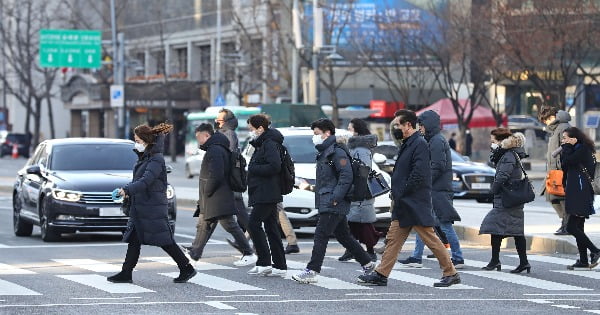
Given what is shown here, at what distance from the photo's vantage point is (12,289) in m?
14.0

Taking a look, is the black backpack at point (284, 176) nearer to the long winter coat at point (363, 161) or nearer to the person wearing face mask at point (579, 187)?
the long winter coat at point (363, 161)

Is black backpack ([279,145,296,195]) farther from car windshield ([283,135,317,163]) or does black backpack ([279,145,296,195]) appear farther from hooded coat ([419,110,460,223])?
car windshield ([283,135,317,163])

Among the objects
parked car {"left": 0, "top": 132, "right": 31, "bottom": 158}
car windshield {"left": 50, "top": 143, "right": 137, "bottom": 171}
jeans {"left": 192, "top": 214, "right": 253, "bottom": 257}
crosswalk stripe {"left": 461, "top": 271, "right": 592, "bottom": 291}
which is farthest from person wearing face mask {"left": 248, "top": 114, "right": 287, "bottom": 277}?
parked car {"left": 0, "top": 132, "right": 31, "bottom": 158}

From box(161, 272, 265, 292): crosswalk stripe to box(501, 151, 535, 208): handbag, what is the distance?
330cm

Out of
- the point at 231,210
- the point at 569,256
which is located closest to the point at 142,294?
the point at 231,210

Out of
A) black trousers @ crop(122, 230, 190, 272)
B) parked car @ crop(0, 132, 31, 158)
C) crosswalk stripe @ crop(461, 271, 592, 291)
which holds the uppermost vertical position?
black trousers @ crop(122, 230, 190, 272)

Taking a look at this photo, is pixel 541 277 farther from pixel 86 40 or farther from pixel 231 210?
pixel 86 40

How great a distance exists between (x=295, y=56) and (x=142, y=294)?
3793 cm

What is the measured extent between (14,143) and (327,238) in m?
72.2

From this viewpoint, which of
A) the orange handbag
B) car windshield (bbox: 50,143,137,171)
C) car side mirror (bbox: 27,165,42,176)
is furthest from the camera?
car windshield (bbox: 50,143,137,171)

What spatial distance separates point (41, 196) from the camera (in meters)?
20.8

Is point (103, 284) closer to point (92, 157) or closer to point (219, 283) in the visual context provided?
point (219, 283)

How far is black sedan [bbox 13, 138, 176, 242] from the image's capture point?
20.1 m

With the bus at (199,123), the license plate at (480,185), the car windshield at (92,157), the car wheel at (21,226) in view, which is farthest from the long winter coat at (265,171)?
the bus at (199,123)
